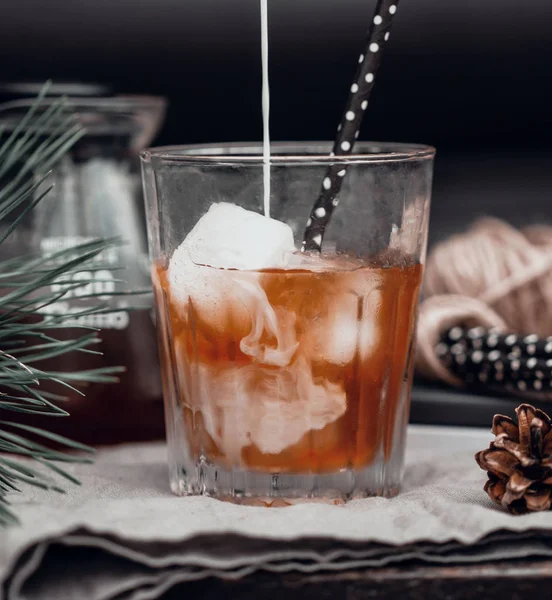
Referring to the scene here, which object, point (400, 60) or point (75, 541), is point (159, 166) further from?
point (400, 60)

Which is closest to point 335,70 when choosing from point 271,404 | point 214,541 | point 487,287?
point 487,287

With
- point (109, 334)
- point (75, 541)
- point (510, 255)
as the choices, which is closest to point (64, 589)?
point (75, 541)

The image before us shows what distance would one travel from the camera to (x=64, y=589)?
0.49m

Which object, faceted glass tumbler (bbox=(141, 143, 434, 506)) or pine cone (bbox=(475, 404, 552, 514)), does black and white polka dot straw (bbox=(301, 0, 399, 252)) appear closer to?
faceted glass tumbler (bbox=(141, 143, 434, 506))

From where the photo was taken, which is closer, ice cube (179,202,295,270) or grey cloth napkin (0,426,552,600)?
grey cloth napkin (0,426,552,600)

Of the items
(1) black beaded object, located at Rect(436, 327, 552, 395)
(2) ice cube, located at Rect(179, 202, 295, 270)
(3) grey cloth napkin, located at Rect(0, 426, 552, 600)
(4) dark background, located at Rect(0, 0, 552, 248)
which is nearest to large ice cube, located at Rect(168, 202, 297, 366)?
(2) ice cube, located at Rect(179, 202, 295, 270)

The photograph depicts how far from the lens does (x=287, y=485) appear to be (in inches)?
25.6

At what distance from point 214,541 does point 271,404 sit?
14cm

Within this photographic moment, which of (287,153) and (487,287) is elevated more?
(287,153)

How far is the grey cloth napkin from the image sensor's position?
0.49 meters

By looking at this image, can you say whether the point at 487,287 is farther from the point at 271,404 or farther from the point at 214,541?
the point at 214,541

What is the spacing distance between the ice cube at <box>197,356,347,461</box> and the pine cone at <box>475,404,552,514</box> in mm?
109

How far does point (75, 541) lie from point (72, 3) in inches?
25.5

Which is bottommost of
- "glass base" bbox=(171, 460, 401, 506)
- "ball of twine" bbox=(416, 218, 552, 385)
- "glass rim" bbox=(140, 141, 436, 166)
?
"glass base" bbox=(171, 460, 401, 506)
